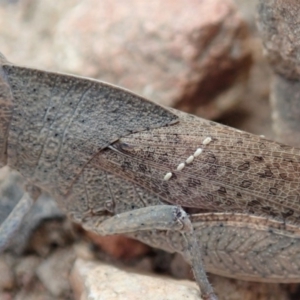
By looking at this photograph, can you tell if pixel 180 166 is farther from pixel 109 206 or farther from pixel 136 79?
pixel 136 79

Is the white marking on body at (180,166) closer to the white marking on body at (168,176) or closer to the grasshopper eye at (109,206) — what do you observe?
the white marking on body at (168,176)

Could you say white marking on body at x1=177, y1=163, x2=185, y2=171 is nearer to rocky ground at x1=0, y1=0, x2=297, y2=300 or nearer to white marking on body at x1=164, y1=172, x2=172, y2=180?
white marking on body at x1=164, y1=172, x2=172, y2=180

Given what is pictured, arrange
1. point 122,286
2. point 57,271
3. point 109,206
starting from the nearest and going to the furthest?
point 122,286, point 109,206, point 57,271

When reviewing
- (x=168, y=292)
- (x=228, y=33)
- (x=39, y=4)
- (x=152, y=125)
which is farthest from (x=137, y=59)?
(x=168, y=292)

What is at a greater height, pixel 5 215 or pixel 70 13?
pixel 70 13

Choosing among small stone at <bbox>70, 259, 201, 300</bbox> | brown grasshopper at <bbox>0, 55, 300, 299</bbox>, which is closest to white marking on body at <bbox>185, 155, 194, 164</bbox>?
brown grasshopper at <bbox>0, 55, 300, 299</bbox>

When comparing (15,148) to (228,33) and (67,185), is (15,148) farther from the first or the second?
(228,33)

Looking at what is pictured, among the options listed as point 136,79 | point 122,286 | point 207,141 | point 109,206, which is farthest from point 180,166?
point 136,79

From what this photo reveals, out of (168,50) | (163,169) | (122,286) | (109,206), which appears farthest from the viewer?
(168,50)
